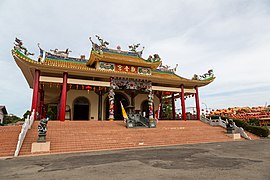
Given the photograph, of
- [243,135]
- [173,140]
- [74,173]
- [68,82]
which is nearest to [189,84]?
[243,135]

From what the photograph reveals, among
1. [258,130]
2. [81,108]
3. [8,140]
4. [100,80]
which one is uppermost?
[100,80]

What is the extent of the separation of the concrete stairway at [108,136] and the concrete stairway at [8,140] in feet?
1.47

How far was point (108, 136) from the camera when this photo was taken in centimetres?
1066

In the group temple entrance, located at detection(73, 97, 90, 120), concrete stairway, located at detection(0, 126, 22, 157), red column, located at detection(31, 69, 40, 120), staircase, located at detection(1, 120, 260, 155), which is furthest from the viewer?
temple entrance, located at detection(73, 97, 90, 120)

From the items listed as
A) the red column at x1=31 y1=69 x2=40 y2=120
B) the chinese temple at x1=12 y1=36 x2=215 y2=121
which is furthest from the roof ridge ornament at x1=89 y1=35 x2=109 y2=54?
the red column at x1=31 y1=69 x2=40 y2=120

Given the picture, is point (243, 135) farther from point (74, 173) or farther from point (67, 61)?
point (67, 61)

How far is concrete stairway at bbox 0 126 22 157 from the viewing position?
781 cm

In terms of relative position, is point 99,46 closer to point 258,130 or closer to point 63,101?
point 63,101

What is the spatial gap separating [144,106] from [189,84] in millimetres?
5740

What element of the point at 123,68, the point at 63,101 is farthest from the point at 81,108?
the point at 123,68

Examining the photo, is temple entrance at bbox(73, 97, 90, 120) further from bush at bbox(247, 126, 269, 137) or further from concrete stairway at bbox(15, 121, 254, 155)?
bush at bbox(247, 126, 269, 137)

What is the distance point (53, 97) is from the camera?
22031 mm

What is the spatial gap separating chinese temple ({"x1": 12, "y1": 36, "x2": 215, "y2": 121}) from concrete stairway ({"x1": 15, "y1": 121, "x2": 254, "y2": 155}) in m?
2.16

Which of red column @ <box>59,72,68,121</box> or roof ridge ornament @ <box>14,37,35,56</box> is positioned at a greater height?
roof ridge ornament @ <box>14,37,35,56</box>
